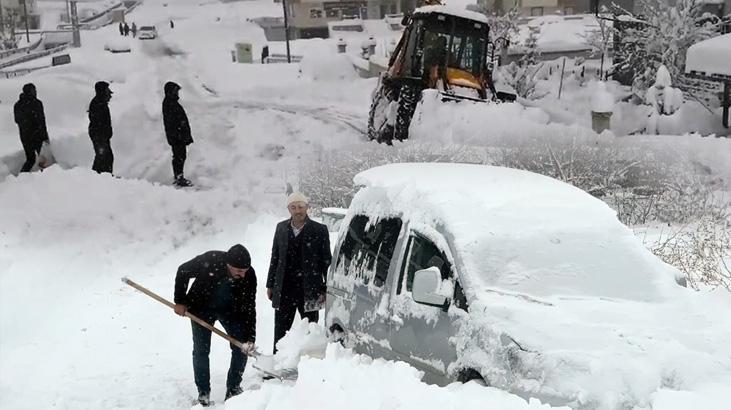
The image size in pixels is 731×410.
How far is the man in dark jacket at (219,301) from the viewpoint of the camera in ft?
21.1

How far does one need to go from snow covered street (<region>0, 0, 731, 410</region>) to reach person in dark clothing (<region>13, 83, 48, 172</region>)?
76 centimetres

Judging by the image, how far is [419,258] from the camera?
18.0 ft

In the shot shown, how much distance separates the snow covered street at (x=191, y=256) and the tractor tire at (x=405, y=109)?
0.89 feet

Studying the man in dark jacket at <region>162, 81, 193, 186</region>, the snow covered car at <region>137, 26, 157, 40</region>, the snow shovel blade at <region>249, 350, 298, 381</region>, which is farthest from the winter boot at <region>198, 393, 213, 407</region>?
the snow covered car at <region>137, 26, 157, 40</region>

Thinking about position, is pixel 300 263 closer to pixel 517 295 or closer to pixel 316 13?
pixel 517 295

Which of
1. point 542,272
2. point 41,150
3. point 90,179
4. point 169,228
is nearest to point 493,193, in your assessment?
point 542,272

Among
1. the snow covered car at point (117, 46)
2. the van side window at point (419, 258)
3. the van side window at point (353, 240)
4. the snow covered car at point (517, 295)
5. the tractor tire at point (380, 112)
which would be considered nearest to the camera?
the snow covered car at point (517, 295)

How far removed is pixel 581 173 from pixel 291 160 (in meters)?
6.96

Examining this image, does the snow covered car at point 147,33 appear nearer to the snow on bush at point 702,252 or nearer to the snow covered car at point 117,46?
the snow covered car at point 117,46

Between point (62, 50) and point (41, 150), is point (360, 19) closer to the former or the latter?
point (62, 50)

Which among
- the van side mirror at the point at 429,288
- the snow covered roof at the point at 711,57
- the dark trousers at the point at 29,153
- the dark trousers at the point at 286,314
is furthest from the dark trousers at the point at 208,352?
the snow covered roof at the point at 711,57

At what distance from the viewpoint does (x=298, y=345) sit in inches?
264

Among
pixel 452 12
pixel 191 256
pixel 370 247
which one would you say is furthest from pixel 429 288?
pixel 452 12

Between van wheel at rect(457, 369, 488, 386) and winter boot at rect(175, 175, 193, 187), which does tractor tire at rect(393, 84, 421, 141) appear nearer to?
winter boot at rect(175, 175, 193, 187)
